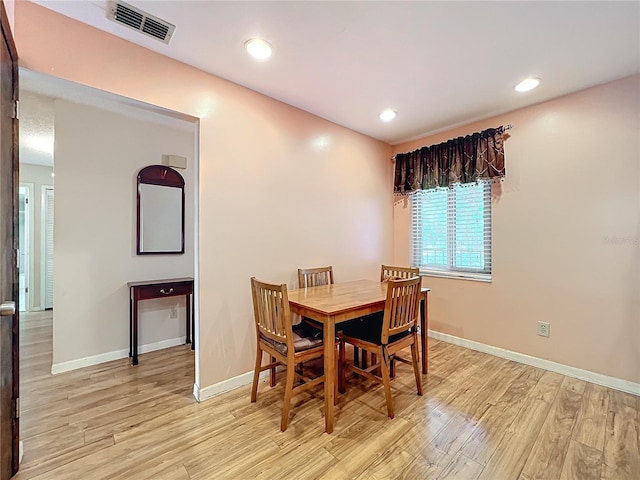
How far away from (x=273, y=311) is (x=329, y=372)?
540 mm

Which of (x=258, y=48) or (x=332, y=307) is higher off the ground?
(x=258, y=48)

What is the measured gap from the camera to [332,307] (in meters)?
2.00

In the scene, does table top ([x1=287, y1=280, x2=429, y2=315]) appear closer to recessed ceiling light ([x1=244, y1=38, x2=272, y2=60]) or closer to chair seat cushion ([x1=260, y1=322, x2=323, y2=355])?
chair seat cushion ([x1=260, y1=322, x2=323, y2=355])

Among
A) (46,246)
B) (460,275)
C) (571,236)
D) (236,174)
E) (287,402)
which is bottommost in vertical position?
(287,402)

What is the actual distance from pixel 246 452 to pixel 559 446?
1862 mm

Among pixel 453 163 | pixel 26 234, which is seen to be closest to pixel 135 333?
pixel 453 163

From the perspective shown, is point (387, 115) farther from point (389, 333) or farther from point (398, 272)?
point (389, 333)

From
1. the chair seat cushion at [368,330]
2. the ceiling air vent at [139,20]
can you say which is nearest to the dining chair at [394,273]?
the chair seat cushion at [368,330]

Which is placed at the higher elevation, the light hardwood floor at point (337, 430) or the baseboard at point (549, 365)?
Answer: the baseboard at point (549, 365)

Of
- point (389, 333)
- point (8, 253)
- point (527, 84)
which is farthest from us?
point (527, 84)

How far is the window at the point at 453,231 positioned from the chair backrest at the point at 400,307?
4.52 ft

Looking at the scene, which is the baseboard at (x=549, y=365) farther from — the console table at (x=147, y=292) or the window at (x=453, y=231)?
the console table at (x=147, y=292)

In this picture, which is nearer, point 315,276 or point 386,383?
point 386,383

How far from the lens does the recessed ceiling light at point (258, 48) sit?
6.23 ft
